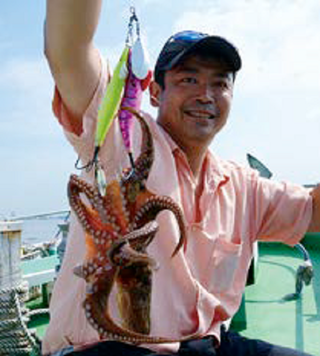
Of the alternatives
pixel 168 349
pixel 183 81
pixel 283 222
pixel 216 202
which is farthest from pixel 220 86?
pixel 168 349

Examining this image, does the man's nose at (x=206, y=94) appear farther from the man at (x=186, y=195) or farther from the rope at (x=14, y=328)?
the rope at (x=14, y=328)

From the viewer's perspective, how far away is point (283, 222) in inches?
95.7

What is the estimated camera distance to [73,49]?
Answer: 1680mm

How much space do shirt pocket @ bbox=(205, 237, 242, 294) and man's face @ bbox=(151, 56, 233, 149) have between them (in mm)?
496

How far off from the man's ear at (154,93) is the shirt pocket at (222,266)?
2.44ft

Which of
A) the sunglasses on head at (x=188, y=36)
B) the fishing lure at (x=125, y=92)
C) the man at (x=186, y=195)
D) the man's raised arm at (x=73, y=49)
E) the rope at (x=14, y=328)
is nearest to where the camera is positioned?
the fishing lure at (x=125, y=92)

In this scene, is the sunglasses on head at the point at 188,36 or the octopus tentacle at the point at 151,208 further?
the sunglasses on head at the point at 188,36

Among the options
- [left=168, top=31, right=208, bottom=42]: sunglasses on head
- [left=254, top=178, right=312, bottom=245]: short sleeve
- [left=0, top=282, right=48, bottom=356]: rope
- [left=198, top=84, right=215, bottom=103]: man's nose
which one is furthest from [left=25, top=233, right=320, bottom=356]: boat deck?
[left=168, top=31, right=208, bottom=42]: sunglasses on head

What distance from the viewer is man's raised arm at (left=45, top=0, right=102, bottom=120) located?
5.21 feet

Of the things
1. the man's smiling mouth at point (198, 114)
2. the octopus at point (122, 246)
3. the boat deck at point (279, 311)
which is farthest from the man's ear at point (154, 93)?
the boat deck at point (279, 311)

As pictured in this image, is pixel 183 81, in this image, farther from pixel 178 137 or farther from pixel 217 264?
pixel 217 264

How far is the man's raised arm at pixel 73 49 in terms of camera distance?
1588 millimetres

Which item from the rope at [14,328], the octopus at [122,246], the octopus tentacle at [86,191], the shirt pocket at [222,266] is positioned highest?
the octopus tentacle at [86,191]

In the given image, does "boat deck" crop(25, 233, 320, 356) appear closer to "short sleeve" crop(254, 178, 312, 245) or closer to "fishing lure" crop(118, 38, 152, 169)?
"short sleeve" crop(254, 178, 312, 245)
